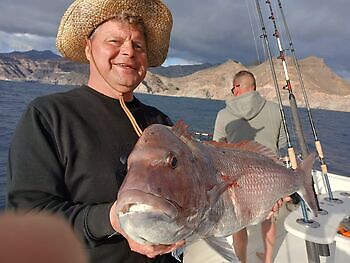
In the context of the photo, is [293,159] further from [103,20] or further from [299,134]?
[103,20]

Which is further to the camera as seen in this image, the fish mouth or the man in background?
the man in background

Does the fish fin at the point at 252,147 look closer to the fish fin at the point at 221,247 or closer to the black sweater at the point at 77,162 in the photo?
the fish fin at the point at 221,247

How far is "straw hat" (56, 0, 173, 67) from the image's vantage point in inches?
93.8

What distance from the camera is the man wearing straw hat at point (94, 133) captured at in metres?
1.73

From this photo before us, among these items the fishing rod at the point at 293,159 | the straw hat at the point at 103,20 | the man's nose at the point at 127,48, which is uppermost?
the straw hat at the point at 103,20

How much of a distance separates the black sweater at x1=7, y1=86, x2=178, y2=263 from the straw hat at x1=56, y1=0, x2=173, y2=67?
1.87 ft

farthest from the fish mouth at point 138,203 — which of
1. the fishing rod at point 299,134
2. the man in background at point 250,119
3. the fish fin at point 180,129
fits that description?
the man in background at point 250,119

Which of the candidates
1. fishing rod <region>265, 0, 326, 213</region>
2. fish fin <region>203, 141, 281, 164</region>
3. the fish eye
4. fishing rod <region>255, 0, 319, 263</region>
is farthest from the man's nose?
fishing rod <region>265, 0, 326, 213</region>

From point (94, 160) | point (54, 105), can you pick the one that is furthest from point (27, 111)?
point (94, 160)

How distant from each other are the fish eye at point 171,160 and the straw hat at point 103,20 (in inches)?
55.0

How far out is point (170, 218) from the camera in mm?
1377

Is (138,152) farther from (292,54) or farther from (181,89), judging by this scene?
(181,89)

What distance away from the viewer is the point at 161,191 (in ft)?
4.58

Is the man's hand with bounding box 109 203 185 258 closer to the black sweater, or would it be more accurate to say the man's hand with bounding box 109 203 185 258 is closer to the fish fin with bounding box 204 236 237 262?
the black sweater
